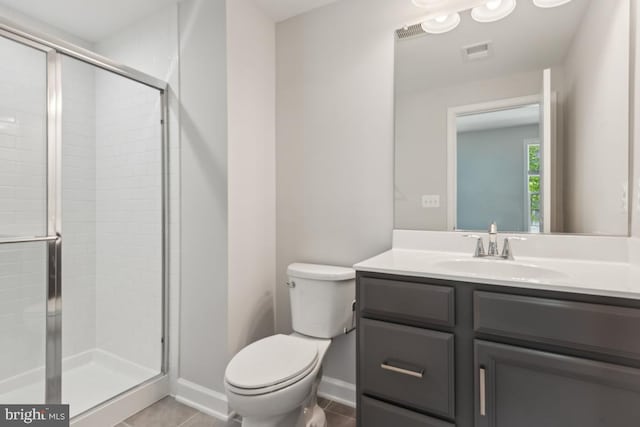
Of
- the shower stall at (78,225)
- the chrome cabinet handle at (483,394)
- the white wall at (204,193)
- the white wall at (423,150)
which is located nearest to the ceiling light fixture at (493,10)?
the white wall at (423,150)

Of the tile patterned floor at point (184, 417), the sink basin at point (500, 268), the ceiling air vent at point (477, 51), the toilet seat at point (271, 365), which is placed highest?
the ceiling air vent at point (477, 51)

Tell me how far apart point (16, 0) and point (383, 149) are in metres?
2.36

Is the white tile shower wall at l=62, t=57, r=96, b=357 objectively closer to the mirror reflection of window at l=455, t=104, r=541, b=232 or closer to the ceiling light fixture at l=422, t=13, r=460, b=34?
the ceiling light fixture at l=422, t=13, r=460, b=34

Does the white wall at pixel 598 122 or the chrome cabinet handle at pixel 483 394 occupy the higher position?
the white wall at pixel 598 122

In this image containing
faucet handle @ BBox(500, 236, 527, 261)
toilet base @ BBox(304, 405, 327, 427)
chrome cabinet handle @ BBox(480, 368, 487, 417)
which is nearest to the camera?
chrome cabinet handle @ BBox(480, 368, 487, 417)

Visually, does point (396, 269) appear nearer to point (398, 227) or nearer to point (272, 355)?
point (398, 227)

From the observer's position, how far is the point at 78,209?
2156mm

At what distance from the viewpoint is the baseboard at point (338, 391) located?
5.90ft

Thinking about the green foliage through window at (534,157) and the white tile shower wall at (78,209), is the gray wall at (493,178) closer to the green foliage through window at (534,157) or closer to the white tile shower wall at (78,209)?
the green foliage through window at (534,157)

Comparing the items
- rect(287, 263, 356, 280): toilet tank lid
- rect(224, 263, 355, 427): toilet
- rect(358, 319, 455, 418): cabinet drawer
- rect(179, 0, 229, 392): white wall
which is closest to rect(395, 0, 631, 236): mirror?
rect(287, 263, 356, 280): toilet tank lid

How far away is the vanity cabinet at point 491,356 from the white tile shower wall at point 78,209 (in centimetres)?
201

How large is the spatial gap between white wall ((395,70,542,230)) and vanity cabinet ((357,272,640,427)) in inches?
23.8

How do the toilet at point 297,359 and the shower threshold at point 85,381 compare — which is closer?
the toilet at point 297,359

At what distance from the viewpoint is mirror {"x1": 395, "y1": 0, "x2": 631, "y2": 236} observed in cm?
128
